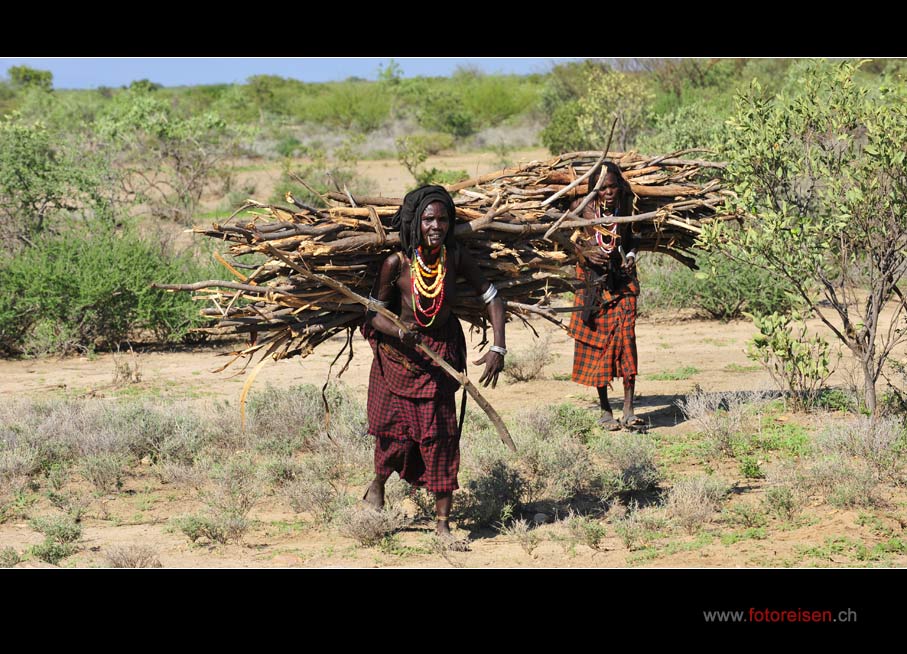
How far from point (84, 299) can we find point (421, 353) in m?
6.20

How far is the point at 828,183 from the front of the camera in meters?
6.50

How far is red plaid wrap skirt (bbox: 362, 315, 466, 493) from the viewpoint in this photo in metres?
5.36

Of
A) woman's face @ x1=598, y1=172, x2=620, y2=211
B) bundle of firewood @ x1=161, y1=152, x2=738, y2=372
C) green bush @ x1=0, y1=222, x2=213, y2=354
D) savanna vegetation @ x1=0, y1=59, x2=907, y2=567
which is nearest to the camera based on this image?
bundle of firewood @ x1=161, y1=152, x2=738, y2=372

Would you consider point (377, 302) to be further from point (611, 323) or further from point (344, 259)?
point (611, 323)

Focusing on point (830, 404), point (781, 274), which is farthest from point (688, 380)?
point (781, 274)

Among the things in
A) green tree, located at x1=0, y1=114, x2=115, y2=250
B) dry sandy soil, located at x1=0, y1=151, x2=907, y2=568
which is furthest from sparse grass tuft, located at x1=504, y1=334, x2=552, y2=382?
green tree, located at x1=0, y1=114, x2=115, y2=250

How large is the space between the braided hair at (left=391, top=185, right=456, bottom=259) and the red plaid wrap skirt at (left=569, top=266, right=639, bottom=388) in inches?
108

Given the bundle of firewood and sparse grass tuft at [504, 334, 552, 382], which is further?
sparse grass tuft at [504, 334, 552, 382]

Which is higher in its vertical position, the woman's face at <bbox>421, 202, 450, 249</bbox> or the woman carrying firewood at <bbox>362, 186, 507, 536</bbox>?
the woman's face at <bbox>421, 202, 450, 249</bbox>

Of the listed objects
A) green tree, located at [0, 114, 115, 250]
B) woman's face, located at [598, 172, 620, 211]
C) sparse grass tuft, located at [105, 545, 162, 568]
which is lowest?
sparse grass tuft, located at [105, 545, 162, 568]

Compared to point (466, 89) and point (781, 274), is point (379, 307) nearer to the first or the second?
point (781, 274)

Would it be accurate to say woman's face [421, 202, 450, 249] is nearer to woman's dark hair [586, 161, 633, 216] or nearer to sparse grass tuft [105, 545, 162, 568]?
sparse grass tuft [105, 545, 162, 568]

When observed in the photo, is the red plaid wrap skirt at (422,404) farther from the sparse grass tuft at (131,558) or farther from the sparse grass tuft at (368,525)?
the sparse grass tuft at (131,558)

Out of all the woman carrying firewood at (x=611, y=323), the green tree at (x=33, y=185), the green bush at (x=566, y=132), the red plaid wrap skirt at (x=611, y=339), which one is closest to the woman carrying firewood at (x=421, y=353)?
the woman carrying firewood at (x=611, y=323)
